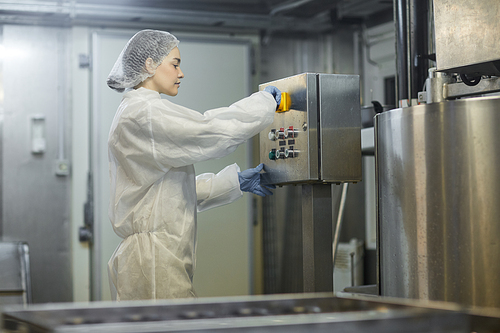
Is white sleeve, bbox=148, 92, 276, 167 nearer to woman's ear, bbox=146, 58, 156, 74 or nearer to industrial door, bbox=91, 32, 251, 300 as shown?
woman's ear, bbox=146, 58, 156, 74

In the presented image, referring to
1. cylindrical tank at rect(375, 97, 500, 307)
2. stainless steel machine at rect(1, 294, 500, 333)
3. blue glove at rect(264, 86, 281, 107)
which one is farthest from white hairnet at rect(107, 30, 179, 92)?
stainless steel machine at rect(1, 294, 500, 333)

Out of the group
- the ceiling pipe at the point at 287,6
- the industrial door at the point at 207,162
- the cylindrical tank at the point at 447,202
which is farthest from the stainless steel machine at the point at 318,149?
the ceiling pipe at the point at 287,6

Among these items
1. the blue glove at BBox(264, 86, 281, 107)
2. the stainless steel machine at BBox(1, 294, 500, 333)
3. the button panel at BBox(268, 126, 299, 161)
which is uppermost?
the blue glove at BBox(264, 86, 281, 107)

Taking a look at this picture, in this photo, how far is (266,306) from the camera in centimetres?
100

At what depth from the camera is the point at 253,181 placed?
6.42ft

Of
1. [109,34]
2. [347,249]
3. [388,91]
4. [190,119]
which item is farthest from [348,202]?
[190,119]

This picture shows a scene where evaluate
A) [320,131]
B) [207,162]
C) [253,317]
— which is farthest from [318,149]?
[207,162]

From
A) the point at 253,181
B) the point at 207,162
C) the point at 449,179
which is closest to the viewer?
the point at 449,179

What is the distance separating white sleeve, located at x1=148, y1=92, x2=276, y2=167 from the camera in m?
1.71

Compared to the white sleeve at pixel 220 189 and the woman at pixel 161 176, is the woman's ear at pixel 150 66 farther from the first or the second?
the white sleeve at pixel 220 189

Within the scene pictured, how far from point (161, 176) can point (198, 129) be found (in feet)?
0.68

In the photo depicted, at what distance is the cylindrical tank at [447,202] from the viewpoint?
142 centimetres

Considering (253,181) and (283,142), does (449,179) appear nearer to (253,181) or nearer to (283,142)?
(283,142)

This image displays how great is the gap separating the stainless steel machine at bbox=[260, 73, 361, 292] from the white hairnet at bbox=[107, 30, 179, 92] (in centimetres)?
45
